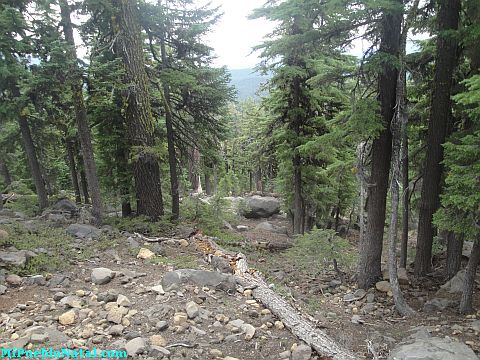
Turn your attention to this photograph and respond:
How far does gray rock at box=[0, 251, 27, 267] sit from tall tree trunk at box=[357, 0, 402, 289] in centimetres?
781

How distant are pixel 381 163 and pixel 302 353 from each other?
211 inches

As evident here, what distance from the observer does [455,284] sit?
8117mm

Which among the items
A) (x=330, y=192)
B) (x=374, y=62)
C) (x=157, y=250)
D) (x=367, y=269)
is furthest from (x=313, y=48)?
(x=330, y=192)

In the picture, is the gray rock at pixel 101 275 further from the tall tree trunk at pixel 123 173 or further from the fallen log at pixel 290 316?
the tall tree trunk at pixel 123 173

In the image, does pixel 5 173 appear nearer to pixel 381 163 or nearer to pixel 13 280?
pixel 13 280

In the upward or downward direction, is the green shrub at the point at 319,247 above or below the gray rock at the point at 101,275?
below

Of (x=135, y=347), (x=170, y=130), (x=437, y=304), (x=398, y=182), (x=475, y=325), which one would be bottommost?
(x=437, y=304)

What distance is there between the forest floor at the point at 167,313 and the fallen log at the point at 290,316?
0.49ft

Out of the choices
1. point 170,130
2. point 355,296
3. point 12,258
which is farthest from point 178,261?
point 170,130

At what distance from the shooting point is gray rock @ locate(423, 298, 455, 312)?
728 centimetres

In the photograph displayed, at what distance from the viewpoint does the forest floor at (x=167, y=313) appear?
4777mm

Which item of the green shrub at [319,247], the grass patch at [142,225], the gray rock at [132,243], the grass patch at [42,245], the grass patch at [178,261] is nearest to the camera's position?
the grass patch at [42,245]

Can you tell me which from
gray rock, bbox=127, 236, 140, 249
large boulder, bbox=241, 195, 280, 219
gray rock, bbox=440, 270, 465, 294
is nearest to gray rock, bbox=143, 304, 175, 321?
gray rock, bbox=127, 236, 140, 249

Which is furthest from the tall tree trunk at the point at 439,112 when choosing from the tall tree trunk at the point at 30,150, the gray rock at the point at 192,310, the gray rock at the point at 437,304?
the tall tree trunk at the point at 30,150
